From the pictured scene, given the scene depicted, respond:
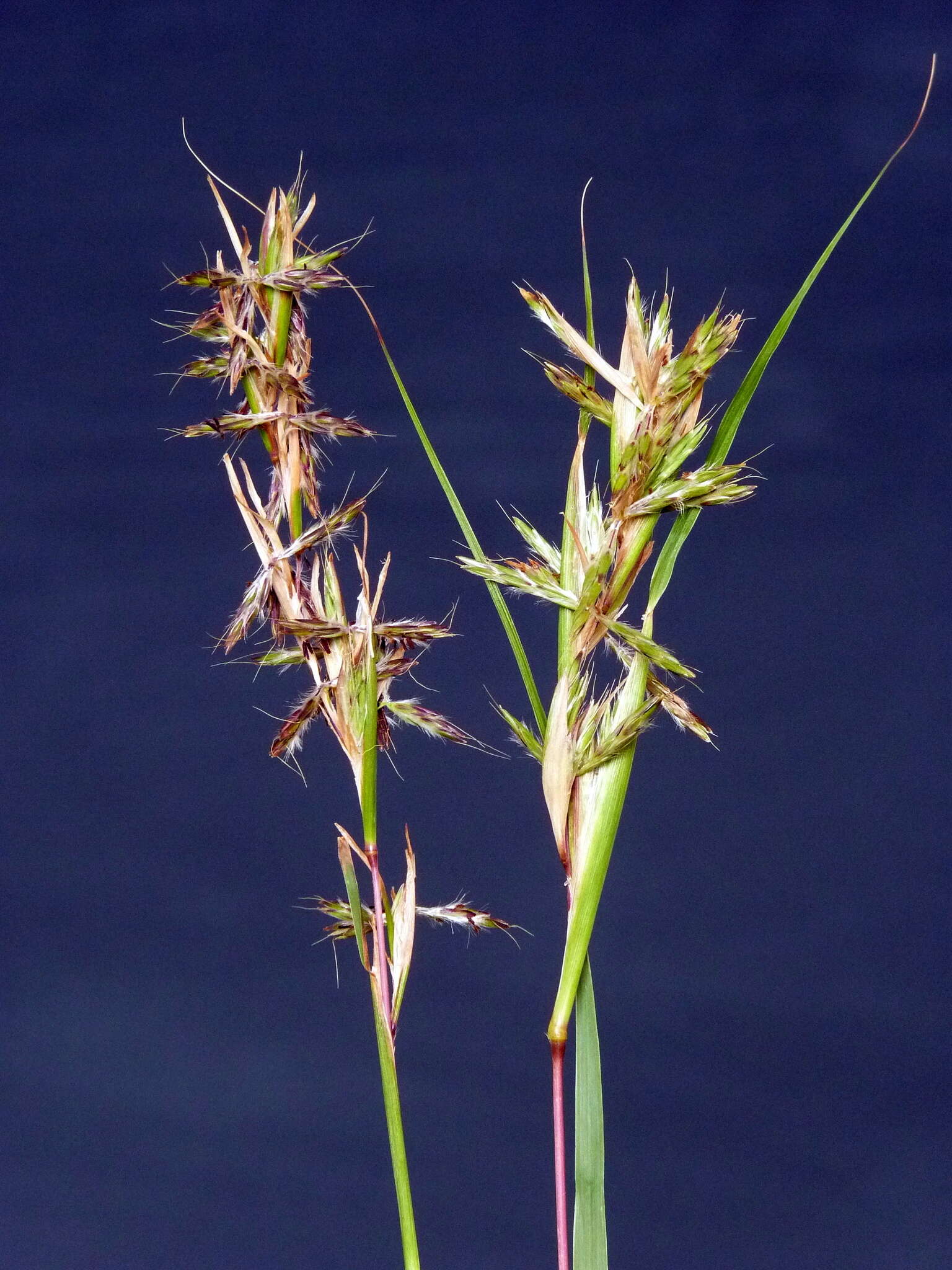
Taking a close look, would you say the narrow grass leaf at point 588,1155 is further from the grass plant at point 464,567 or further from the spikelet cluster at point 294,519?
the spikelet cluster at point 294,519

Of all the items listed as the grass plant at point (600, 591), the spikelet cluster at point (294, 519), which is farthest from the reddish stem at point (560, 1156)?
the spikelet cluster at point (294, 519)

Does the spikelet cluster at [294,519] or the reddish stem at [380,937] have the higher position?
the spikelet cluster at [294,519]

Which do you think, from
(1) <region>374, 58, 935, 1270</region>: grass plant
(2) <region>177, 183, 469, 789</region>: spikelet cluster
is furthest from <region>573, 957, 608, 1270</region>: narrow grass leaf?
(2) <region>177, 183, 469, 789</region>: spikelet cluster

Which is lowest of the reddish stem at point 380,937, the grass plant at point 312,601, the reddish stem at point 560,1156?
the reddish stem at point 560,1156

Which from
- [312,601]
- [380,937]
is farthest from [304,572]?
[380,937]

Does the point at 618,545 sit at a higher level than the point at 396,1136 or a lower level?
higher

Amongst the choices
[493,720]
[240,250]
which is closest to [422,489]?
[493,720]

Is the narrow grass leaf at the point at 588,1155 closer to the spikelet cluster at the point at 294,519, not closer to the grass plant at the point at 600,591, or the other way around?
the grass plant at the point at 600,591

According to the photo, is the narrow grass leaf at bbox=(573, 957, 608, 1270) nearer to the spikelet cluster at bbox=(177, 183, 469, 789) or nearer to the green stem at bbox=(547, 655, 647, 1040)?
the green stem at bbox=(547, 655, 647, 1040)

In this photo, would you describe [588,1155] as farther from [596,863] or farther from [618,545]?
[618,545]
